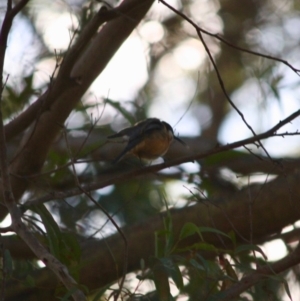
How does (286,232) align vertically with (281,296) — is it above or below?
above

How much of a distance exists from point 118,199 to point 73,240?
1091 mm

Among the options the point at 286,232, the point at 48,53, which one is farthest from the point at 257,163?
the point at 48,53

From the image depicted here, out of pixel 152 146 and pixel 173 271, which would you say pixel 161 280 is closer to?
pixel 173 271

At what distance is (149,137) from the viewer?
8.87ft

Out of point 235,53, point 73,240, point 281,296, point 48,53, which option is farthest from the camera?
point 235,53

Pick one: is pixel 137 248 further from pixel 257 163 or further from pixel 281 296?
pixel 257 163

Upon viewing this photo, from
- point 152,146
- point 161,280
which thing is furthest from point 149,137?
point 161,280

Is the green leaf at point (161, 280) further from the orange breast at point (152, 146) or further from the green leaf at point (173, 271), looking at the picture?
the orange breast at point (152, 146)

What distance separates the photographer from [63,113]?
2.51m

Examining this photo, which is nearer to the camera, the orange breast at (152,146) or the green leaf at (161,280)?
the green leaf at (161,280)

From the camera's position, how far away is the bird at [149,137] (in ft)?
8.78

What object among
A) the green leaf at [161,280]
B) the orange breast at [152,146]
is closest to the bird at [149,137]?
the orange breast at [152,146]

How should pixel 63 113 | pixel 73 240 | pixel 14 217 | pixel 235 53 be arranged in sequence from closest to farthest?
1. pixel 14 217
2. pixel 73 240
3. pixel 63 113
4. pixel 235 53

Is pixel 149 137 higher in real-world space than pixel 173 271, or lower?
higher
